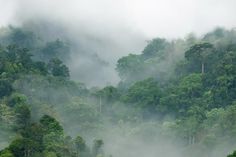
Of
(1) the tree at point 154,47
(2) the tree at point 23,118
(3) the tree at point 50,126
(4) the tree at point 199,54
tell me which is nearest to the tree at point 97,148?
(3) the tree at point 50,126

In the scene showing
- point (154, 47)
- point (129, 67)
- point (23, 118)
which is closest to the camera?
point (23, 118)

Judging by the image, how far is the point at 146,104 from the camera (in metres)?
56.1

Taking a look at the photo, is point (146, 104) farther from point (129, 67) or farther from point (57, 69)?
point (129, 67)

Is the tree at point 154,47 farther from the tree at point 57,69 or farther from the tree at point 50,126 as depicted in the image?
the tree at point 50,126

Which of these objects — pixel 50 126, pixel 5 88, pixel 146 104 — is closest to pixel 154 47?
pixel 146 104

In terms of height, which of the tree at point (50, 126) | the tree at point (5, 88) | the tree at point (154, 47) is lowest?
the tree at point (50, 126)

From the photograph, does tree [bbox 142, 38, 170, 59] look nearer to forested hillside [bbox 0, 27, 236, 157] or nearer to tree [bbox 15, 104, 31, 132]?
forested hillside [bbox 0, 27, 236, 157]

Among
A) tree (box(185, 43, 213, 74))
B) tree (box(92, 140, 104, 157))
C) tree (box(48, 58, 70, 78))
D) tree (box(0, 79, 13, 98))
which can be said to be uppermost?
tree (box(185, 43, 213, 74))

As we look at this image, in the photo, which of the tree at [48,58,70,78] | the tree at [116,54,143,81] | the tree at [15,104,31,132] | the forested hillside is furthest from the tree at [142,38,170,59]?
the tree at [15,104,31,132]

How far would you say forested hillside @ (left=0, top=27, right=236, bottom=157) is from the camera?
158 ft

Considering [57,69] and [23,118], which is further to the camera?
[57,69]

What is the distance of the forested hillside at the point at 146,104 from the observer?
48.2 m

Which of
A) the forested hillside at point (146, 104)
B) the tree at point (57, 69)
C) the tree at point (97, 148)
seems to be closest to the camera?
the tree at point (97, 148)

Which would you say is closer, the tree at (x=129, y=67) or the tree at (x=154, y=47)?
the tree at (x=129, y=67)
